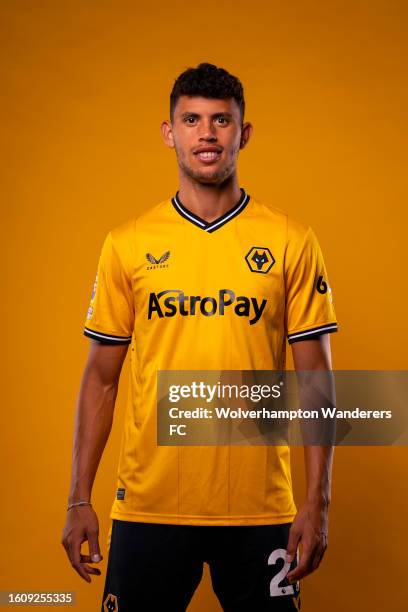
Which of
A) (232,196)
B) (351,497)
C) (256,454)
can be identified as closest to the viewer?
(256,454)

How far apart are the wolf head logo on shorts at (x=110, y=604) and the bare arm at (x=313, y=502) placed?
0.41 meters

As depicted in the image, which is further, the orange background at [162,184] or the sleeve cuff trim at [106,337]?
the orange background at [162,184]

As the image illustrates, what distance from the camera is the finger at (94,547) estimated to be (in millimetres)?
2168

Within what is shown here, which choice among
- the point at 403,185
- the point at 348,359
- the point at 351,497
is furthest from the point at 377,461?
the point at 403,185

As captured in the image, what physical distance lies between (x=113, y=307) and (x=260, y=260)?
0.38m

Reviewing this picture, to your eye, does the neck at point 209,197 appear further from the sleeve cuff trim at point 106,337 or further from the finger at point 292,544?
the finger at point 292,544

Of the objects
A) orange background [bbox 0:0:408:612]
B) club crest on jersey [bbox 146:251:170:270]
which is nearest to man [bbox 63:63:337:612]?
club crest on jersey [bbox 146:251:170:270]

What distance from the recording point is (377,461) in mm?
3219

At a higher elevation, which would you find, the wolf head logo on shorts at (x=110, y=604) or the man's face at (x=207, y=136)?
the man's face at (x=207, y=136)

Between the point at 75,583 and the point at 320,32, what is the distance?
2.17 m

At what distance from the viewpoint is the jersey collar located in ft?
7.42

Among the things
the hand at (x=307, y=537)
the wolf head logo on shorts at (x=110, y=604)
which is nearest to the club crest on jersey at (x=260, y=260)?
the hand at (x=307, y=537)

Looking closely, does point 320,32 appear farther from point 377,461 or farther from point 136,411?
point 136,411

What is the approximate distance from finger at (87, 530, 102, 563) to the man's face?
0.89 m
